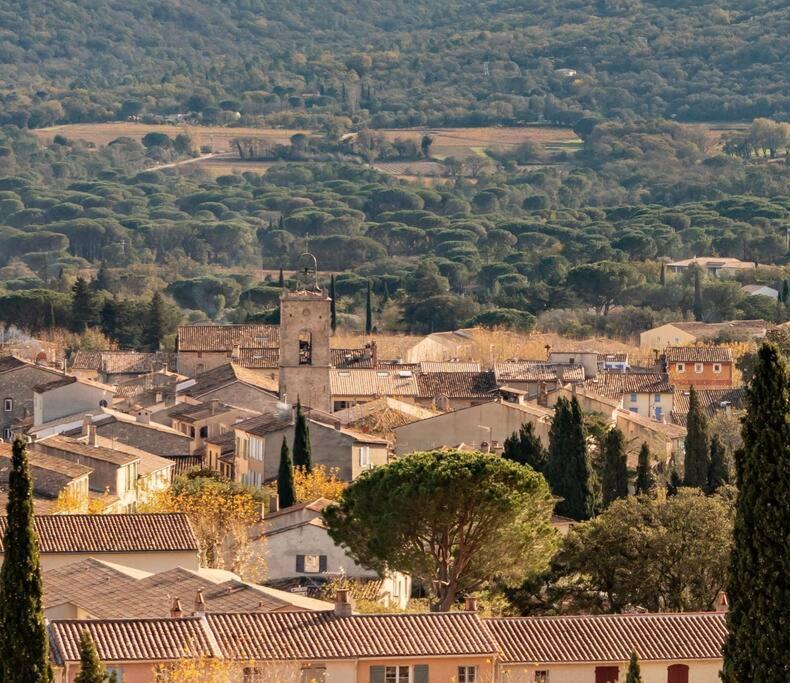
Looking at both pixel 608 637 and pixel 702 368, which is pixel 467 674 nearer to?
pixel 608 637

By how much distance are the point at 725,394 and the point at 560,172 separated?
121127mm

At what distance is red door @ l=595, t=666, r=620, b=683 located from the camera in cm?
2788

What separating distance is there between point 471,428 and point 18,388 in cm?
1517

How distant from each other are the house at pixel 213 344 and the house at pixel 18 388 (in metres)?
6.78

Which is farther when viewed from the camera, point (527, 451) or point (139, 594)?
point (527, 451)

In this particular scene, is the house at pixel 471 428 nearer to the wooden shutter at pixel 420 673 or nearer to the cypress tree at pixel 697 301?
the wooden shutter at pixel 420 673

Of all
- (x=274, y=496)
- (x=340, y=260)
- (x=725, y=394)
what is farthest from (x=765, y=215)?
(x=274, y=496)

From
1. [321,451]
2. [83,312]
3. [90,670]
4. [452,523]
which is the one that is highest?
[90,670]

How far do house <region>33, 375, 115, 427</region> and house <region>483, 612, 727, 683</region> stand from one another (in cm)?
3118

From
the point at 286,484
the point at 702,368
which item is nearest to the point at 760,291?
the point at 702,368

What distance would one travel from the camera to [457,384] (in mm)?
67562

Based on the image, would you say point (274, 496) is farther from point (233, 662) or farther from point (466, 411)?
point (233, 662)

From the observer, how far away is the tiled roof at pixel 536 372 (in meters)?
68.6

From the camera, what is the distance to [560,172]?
191 m
